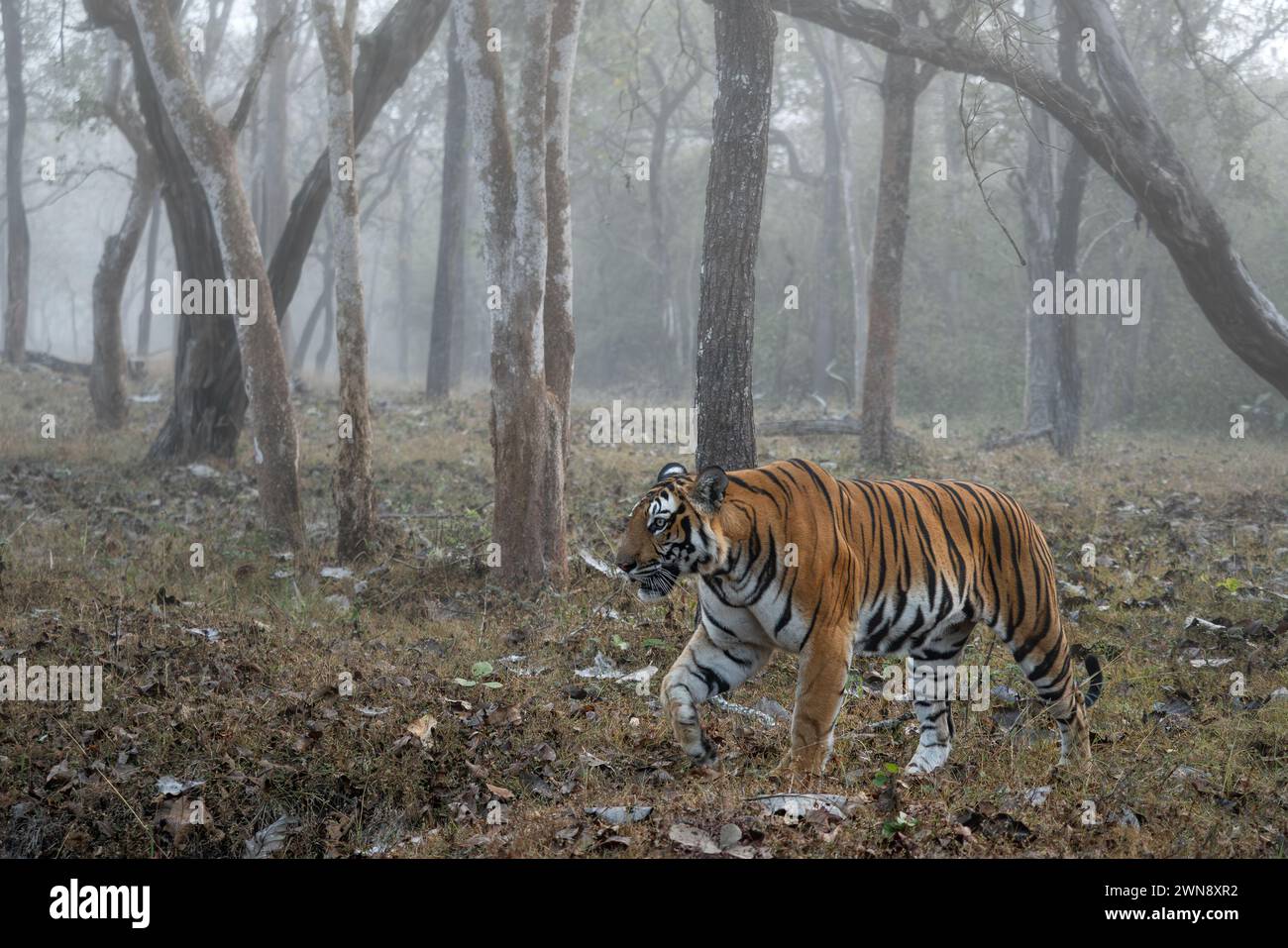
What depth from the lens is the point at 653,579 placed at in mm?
5848

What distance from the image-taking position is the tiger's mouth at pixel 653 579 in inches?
229

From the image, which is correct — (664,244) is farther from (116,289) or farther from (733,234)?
(733,234)

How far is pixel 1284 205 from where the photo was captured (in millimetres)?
27734

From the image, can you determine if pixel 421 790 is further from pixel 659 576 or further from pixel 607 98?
pixel 607 98

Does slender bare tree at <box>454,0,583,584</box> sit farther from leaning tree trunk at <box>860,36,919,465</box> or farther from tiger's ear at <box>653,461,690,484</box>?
leaning tree trunk at <box>860,36,919,465</box>

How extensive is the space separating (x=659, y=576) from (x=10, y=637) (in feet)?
16.9

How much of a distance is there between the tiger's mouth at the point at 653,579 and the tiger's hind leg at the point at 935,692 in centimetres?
163

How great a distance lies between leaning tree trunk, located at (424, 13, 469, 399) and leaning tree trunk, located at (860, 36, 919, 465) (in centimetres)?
1057

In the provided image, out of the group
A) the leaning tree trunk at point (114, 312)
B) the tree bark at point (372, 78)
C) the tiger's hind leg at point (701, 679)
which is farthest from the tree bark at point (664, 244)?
the tiger's hind leg at point (701, 679)

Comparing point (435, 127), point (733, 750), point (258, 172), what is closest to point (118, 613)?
point (733, 750)

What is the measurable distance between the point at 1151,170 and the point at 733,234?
23.6ft

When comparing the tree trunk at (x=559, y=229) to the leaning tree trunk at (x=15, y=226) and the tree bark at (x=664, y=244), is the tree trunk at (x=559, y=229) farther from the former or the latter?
the tree bark at (x=664, y=244)

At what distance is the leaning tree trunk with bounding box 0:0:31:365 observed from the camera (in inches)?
1009

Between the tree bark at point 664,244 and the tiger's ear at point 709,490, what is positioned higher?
→ the tree bark at point 664,244
